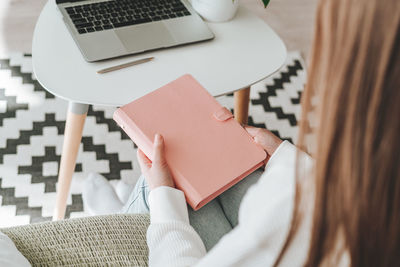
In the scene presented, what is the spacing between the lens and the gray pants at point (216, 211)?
832 mm

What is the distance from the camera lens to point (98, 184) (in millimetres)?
1327

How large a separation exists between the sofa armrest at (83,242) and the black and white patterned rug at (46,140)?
0.53 m

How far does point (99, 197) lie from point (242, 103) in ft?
1.54

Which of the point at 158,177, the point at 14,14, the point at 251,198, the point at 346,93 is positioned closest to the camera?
the point at 346,93

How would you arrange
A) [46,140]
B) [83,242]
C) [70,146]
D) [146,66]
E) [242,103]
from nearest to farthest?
[83,242] → [146,66] → [70,146] → [242,103] → [46,140]

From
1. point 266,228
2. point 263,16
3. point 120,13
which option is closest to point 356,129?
point 266,228

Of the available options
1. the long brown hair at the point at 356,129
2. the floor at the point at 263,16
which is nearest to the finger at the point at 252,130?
the long brown hair at the point at 356,129

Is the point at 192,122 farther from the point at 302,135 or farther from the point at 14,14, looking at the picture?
the point at 14,14

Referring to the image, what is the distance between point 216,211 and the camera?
2.85ft

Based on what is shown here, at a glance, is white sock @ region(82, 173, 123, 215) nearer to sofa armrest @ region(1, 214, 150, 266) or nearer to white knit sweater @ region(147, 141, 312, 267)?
sofa armrest @ region(1, 214, 150, 266)

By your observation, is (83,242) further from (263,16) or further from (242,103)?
(263,16)

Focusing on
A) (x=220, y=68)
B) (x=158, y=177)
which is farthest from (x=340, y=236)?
(x=220, y=68)

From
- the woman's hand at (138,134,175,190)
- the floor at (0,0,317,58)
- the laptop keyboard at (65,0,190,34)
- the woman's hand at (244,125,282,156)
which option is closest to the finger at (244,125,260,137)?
the woman's hand at (244,125,282,156)

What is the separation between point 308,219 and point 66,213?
37.3 inches
